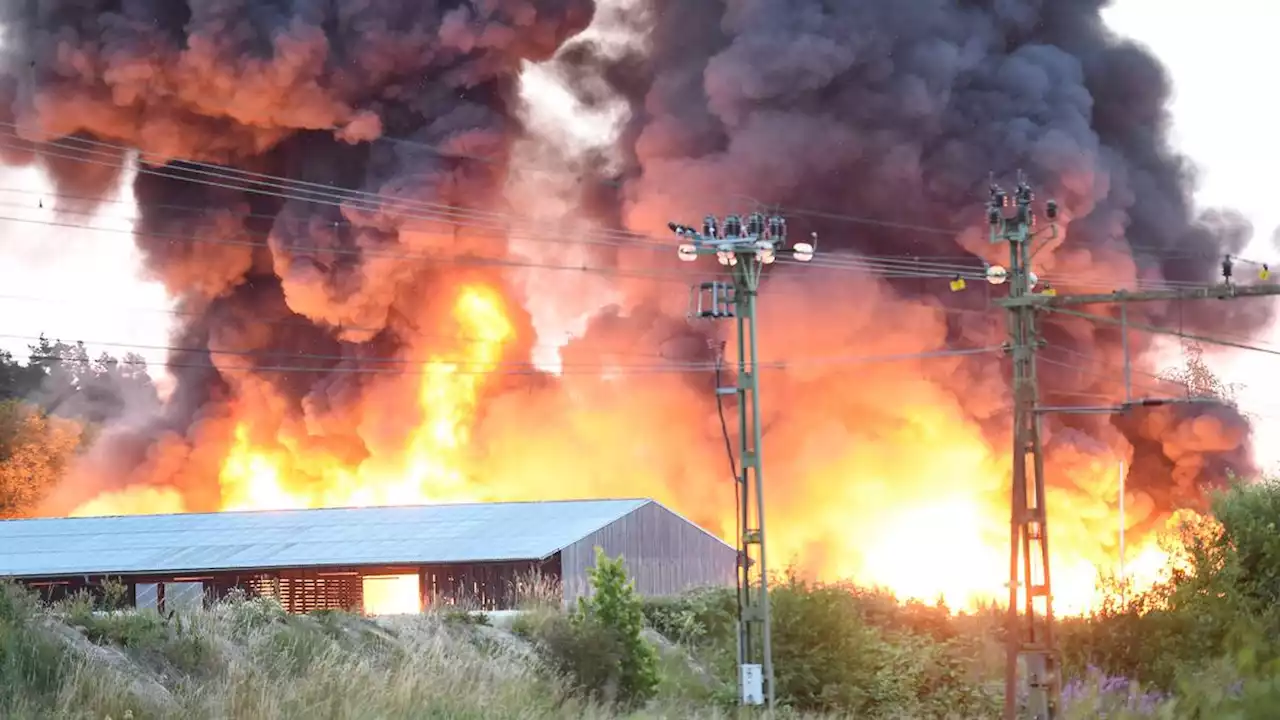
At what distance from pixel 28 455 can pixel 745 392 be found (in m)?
59.8

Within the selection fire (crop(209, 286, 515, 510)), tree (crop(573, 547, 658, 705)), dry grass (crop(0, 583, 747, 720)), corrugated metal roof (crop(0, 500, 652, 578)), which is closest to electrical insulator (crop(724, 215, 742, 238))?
tree (crop(573, 547, 658, 705))

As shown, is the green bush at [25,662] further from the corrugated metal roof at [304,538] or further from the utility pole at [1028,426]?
the corrugated metal roof at [304,538]

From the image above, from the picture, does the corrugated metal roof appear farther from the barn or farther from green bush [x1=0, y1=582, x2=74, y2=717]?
green bush [x1=0, y1=582, x2=74, y2=717]

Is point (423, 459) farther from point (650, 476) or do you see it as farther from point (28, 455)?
point (28, 455)

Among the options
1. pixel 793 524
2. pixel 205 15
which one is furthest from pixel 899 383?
pixel 205 15

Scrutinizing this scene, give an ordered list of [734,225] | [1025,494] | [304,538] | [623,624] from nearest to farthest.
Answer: [1025,494], [623,624], [734,225], [304,538]

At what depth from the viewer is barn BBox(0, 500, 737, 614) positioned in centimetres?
5159

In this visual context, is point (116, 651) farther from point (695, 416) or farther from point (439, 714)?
point (695, 416)

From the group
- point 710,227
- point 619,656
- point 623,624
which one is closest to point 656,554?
point 623,624

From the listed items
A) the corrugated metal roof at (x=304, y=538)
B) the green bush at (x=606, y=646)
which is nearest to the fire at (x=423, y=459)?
the corrugated metal roof at (x=304, y=538)

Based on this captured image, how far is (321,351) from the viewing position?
75.6 metres

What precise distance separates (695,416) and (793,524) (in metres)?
6.22

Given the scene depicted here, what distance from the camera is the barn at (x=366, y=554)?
51594mm

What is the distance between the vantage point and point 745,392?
37.3 meters
